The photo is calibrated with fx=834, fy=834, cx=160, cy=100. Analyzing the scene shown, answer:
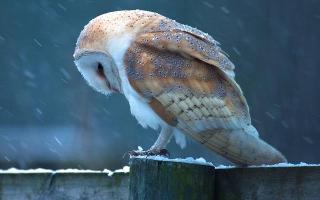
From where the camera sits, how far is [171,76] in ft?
8.58

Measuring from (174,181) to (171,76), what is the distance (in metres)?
0.48

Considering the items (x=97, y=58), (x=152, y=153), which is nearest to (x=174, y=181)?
(x=152, y=153)

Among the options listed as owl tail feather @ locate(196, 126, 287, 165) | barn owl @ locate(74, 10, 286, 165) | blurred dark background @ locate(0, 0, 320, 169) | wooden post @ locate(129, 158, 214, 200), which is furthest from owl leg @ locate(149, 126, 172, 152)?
blurred dark background @ locate(0, 0, 320, 169)

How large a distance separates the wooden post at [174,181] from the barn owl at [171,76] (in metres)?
0.28

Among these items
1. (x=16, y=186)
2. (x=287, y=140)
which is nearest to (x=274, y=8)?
(x=287, y=140)

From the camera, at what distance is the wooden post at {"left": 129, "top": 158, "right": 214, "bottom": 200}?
222cm

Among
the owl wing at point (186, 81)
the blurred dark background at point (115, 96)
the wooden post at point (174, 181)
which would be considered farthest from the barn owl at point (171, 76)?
the blurred dark background at point (115, 96)

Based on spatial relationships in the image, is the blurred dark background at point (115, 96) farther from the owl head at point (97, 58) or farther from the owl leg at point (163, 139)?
the owl leg at point (163, 139)

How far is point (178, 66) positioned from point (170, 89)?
8cm

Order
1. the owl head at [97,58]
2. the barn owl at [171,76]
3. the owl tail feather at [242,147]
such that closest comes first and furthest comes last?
the owl tail feather at [242,147] → the barn owl at [171,76] → the owl head at [97,58]

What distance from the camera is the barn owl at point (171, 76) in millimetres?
2553

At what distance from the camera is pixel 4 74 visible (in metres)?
7.18

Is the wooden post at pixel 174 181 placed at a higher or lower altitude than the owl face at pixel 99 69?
lower

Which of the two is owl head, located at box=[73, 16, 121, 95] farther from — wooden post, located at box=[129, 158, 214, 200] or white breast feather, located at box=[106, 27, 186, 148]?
wooden post, located at box=[129, 158, 214, 200]
